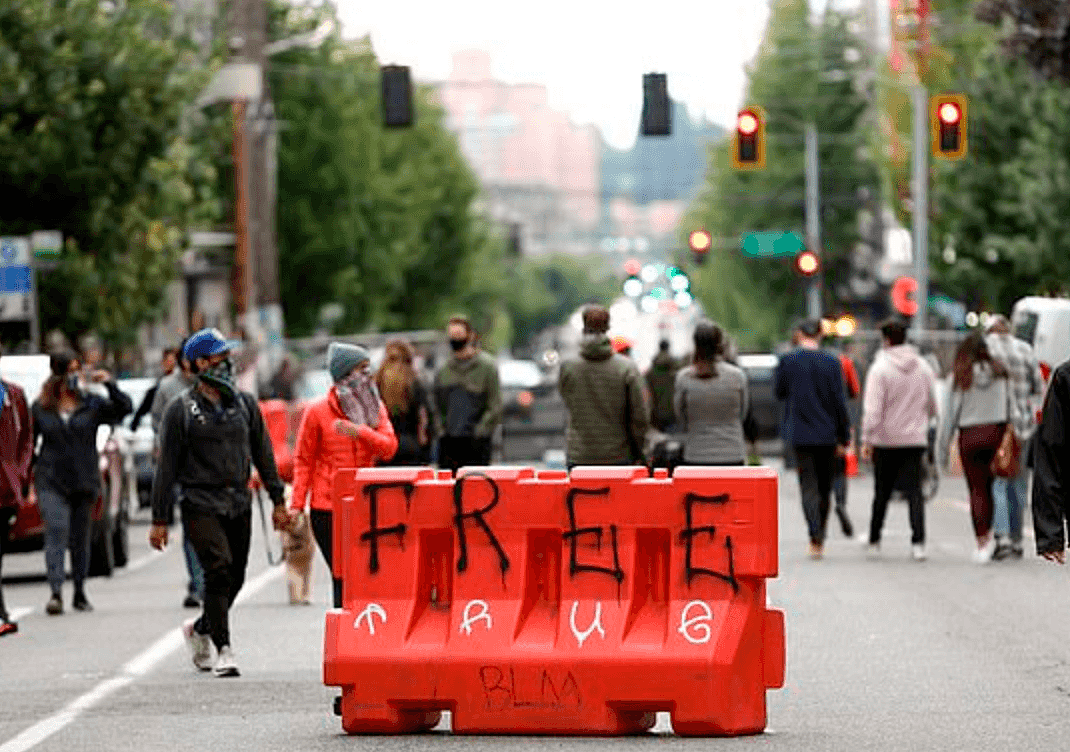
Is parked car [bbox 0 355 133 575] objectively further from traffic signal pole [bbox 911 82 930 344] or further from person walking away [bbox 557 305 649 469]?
traffic signal pole [bbox 911 82 930 344]

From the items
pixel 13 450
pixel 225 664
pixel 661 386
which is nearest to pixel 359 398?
pixel 225 664

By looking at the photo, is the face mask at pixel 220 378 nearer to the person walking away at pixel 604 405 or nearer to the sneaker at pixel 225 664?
the sneaker at pixel 225 664

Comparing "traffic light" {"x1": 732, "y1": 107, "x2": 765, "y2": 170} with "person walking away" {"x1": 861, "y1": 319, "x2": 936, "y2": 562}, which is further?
"traffic light" {"x1": 732, "y1": 107, "x2": 765, "y2": 170}

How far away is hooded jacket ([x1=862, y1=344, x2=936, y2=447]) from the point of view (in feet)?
75.8

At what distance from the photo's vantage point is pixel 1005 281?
55344 millimetres

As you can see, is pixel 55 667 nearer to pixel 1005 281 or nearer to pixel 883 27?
pixel 1005 281

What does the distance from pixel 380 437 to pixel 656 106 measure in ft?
75.0

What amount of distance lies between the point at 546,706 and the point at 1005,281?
43859 mm

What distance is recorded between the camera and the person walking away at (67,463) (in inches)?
818

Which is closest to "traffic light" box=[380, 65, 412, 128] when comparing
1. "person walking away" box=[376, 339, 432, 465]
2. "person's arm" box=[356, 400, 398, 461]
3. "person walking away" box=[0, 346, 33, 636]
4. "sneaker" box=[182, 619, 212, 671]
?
"person walking away" box=[376, 339, 432, 465]

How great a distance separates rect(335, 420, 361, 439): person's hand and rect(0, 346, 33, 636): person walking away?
368 centimetres

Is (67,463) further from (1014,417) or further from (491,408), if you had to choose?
(1014,417)

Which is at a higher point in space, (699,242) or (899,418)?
(699,242)

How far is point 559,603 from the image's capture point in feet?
40.9
